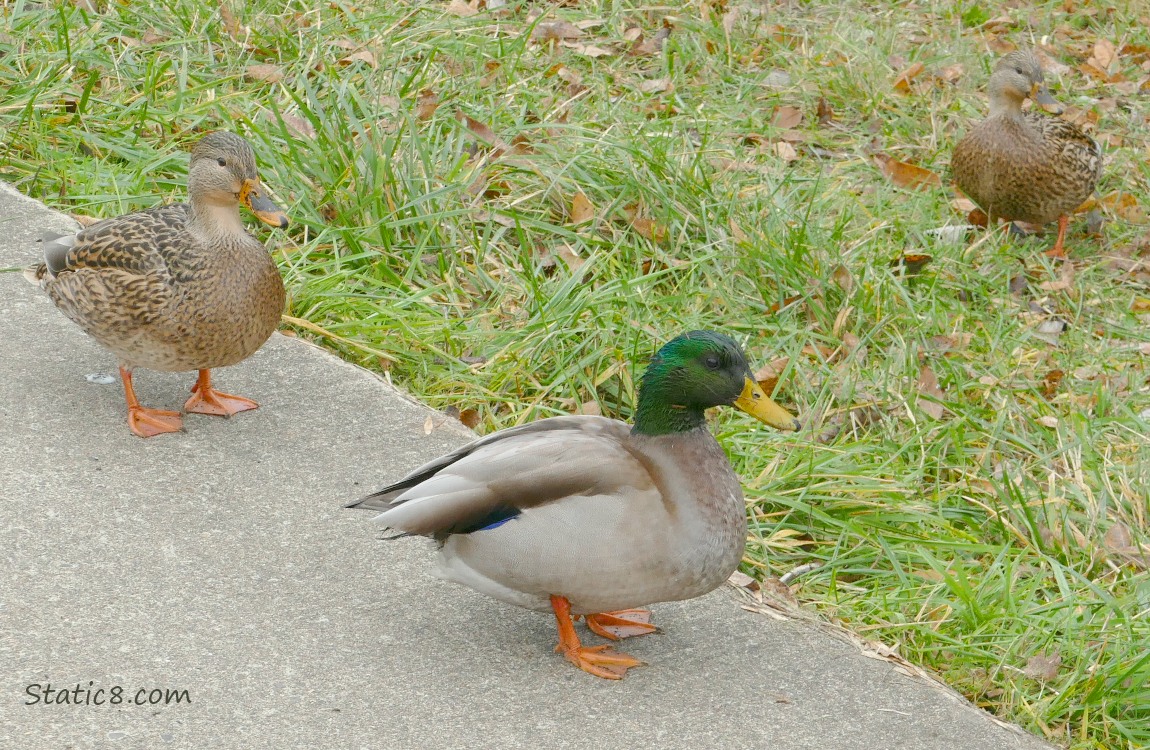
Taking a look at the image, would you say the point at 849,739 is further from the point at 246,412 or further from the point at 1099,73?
the point at 1099,73

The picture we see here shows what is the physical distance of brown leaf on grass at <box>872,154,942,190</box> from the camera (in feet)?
21.9

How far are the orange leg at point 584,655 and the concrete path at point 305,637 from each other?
3 cm

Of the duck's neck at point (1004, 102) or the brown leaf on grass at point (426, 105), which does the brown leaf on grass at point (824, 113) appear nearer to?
the duck's neck at point (1004, 102)

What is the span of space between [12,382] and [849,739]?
269 cm

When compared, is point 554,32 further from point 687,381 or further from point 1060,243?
point 687,381

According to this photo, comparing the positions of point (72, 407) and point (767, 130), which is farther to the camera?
→ point (767, 130)

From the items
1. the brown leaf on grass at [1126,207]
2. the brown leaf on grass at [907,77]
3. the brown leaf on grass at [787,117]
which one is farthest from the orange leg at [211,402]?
the brown leaf on grass at [1126,207]

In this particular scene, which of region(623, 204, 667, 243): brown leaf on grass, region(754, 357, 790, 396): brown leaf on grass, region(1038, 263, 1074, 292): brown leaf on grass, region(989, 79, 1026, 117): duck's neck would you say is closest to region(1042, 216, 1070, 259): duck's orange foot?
region(1038, 263, 1074, 292): brown leaf on grass

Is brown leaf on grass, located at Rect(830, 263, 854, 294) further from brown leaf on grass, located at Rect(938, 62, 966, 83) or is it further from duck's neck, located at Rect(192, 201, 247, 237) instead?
brown leaf on grass, located at Rect(938, 62, 966, 83)

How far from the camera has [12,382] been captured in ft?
13.7

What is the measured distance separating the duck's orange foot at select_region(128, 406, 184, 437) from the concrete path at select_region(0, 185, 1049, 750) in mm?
42

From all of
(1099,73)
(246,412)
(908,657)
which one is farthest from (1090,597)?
(1099,73)

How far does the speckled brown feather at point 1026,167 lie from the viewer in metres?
6.59

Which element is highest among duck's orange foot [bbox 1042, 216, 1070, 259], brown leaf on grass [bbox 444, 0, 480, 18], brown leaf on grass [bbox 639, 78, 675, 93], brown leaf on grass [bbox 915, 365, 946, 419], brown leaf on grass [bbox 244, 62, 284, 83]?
brown leaf on grass [bbox 444, 0, 480, 18]
